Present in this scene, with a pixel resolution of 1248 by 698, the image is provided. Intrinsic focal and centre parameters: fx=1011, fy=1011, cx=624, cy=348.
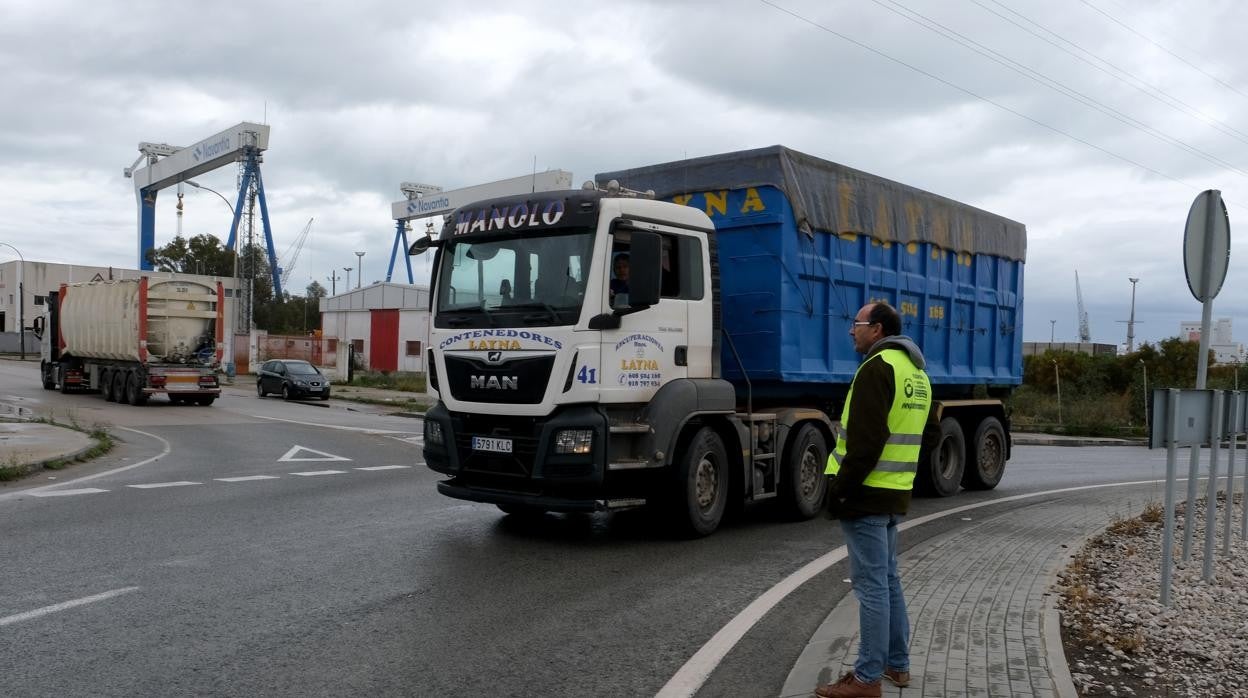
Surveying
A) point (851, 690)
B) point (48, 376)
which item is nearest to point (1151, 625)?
point (851, 690)

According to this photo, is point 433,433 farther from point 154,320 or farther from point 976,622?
point 154,320

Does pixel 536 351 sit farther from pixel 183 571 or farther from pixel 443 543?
pixel 183 571

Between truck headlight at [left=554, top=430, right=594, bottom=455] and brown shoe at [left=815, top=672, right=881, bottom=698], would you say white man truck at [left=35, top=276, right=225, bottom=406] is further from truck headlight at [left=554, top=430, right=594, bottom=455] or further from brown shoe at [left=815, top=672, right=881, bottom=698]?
brown shoe at [left=815, top=672, right=881, bottom=698]

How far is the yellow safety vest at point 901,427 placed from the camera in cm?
468

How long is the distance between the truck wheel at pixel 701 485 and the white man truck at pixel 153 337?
69.7ft

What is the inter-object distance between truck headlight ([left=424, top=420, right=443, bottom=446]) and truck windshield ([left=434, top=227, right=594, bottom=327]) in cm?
86

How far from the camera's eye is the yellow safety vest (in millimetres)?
4684

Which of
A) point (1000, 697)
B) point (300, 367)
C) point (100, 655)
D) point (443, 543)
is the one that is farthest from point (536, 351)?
point (300, 367)

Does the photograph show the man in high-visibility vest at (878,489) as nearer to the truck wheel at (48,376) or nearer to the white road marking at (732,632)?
the white road marking at (732,632)

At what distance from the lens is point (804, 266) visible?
9906 millimetres

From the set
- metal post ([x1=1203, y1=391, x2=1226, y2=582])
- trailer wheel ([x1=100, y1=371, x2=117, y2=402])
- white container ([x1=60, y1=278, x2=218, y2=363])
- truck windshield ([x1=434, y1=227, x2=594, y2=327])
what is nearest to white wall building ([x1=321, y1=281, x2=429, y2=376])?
trailer wheel ([x1=100, y1=371, x2=117, y2=402])

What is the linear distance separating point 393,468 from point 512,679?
9.84 metres

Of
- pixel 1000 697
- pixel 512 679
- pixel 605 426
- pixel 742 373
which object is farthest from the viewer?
pixel 742 373

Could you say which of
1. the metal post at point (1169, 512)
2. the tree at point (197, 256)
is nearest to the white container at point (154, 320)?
the metal post at point (1169, 512)
